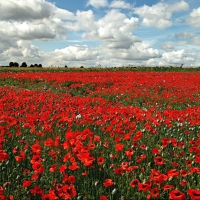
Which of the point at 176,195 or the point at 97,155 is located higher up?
the point at 176,195

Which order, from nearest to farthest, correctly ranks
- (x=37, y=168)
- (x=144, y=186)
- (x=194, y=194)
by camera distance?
(x=194, y=194), (x=144, y=186), (x=37, y=168)

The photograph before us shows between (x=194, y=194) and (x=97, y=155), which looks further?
(x=97, y=155)

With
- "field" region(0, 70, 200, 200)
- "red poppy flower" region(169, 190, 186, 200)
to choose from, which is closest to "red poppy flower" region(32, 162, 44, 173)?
"field" region(0, 70, 200, 200)

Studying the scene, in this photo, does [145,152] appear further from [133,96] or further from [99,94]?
[99,94]

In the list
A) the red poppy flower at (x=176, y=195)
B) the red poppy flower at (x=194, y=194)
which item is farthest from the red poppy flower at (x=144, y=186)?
the red poppy flower at (x=194, y=194)

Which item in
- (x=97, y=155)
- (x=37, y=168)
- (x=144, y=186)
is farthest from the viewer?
(x=97, y=155)

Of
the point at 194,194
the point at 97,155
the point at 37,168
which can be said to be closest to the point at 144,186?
the point at 194,194

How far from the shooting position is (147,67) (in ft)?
149

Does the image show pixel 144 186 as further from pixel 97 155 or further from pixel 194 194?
pixel 97 155

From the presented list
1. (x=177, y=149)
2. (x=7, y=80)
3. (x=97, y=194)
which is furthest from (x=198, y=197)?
(x=7, y=80)

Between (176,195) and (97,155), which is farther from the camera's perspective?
(97,155)

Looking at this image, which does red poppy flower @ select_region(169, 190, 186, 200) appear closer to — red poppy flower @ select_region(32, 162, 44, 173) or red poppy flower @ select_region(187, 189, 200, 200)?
red poppy flower @ select_region(187, 189, 200, 200)

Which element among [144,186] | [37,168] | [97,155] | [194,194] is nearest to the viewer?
[194,194]

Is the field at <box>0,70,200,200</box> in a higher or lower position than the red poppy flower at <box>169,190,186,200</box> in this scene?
lower
